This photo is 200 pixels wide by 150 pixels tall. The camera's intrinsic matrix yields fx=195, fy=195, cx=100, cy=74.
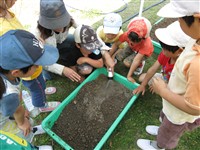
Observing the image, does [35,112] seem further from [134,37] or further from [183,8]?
[183,8]

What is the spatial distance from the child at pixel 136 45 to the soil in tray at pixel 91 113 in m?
0.27

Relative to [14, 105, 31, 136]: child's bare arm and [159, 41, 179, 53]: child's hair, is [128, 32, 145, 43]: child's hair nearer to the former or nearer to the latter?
[159, 41, 179, 53]: child's hair

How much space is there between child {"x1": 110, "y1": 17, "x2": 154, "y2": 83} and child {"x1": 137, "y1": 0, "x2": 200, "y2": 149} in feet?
2.86

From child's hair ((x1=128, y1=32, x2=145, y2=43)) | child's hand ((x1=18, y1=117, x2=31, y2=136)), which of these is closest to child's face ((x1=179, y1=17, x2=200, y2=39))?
child's hair ((x1=128, y1=32, x2=145, y2=43))

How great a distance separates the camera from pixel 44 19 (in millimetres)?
1777

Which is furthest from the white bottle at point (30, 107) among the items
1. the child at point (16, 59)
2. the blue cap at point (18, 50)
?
the blue cap at point (18, 50)

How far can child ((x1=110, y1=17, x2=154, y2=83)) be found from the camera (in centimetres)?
203

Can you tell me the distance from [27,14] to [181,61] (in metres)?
3.18

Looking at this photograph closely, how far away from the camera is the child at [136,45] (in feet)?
6.66

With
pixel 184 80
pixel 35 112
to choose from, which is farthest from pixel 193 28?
pixel 35 112

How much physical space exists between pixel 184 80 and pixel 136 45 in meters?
1.19

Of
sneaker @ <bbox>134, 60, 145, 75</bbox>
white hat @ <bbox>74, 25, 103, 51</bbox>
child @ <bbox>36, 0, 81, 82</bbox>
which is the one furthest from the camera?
sneaker @ <bbox>134, 60, 145, 75</bbox>

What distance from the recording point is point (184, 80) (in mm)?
1114

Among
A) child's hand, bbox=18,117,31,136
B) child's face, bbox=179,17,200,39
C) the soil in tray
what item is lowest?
the soil in tray
